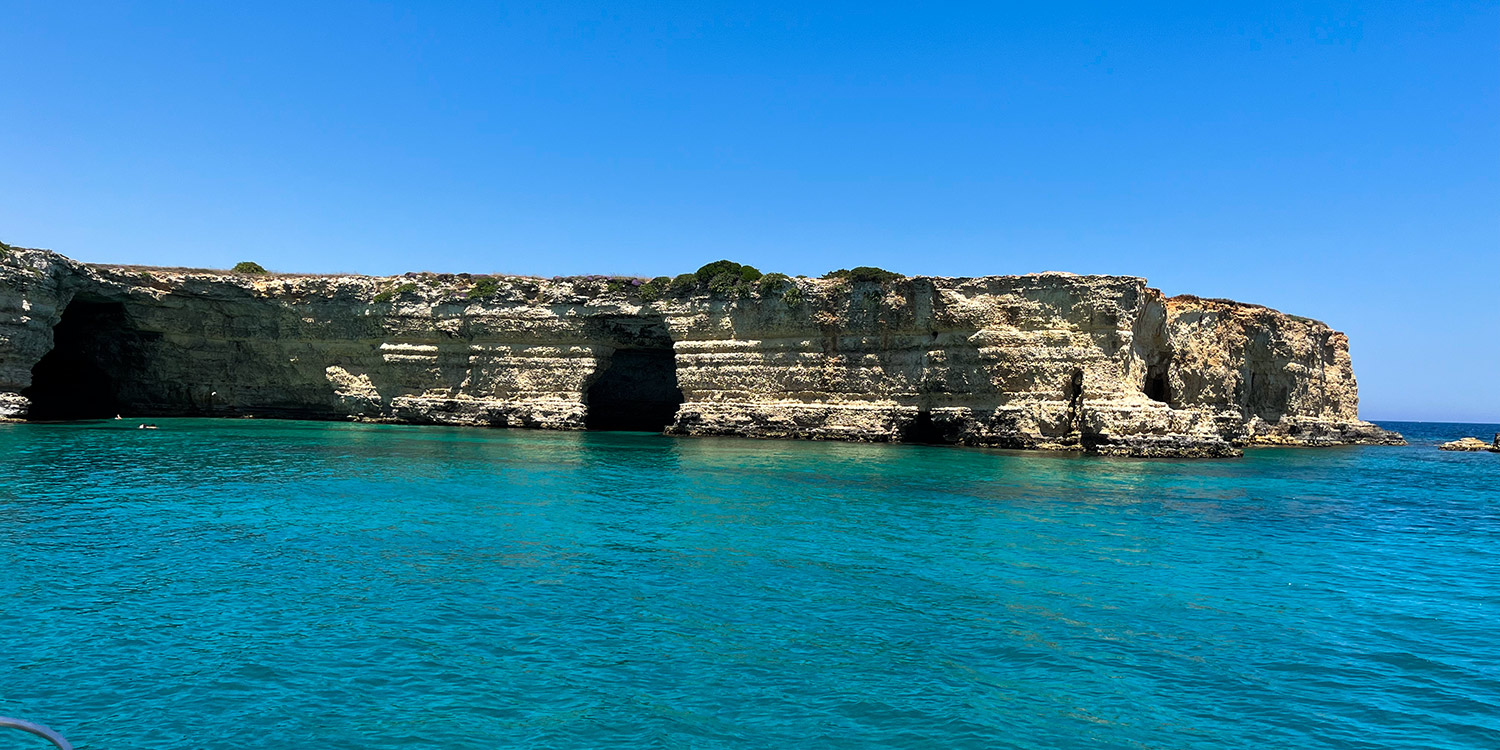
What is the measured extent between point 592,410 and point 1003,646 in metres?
44.8

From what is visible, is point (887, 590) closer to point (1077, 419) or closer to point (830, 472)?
point (830, 472)

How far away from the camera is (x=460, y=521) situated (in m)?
15.4

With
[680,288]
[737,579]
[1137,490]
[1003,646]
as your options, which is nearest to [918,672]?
[1003,646]

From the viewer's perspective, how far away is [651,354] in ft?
170

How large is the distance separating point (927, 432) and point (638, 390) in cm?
2181

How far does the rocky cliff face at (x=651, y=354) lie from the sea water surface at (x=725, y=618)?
1532 cm

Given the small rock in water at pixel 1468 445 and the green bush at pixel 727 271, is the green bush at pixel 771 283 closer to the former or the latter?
the green bush at pixel 727 271

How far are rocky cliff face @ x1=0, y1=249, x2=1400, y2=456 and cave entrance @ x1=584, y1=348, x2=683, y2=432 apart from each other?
0.49 feet

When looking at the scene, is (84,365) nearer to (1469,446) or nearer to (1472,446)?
(1469,446)

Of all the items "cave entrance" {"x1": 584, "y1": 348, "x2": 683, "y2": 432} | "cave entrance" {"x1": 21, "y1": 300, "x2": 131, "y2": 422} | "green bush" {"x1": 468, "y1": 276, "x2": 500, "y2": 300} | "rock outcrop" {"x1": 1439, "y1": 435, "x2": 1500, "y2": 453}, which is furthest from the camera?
"rock outcrop" {"x1": 1439, "y1": 435, "x2": 1500, "y2": 453}

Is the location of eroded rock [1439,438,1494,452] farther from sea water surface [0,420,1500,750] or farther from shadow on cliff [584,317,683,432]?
shadow on cliff [584,317,683,432]

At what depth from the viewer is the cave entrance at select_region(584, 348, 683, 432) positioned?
5203 cm

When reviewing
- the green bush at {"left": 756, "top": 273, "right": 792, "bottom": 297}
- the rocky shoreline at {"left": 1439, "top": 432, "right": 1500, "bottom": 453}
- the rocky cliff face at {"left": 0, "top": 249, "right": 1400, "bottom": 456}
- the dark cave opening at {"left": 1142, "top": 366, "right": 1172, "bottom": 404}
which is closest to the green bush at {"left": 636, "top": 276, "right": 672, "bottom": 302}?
the rocky cliff face at {"left": 0, "top": 249, "right": 1400, "bottom": 456}

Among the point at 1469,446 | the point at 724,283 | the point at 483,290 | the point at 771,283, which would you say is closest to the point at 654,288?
the point at 724,283
